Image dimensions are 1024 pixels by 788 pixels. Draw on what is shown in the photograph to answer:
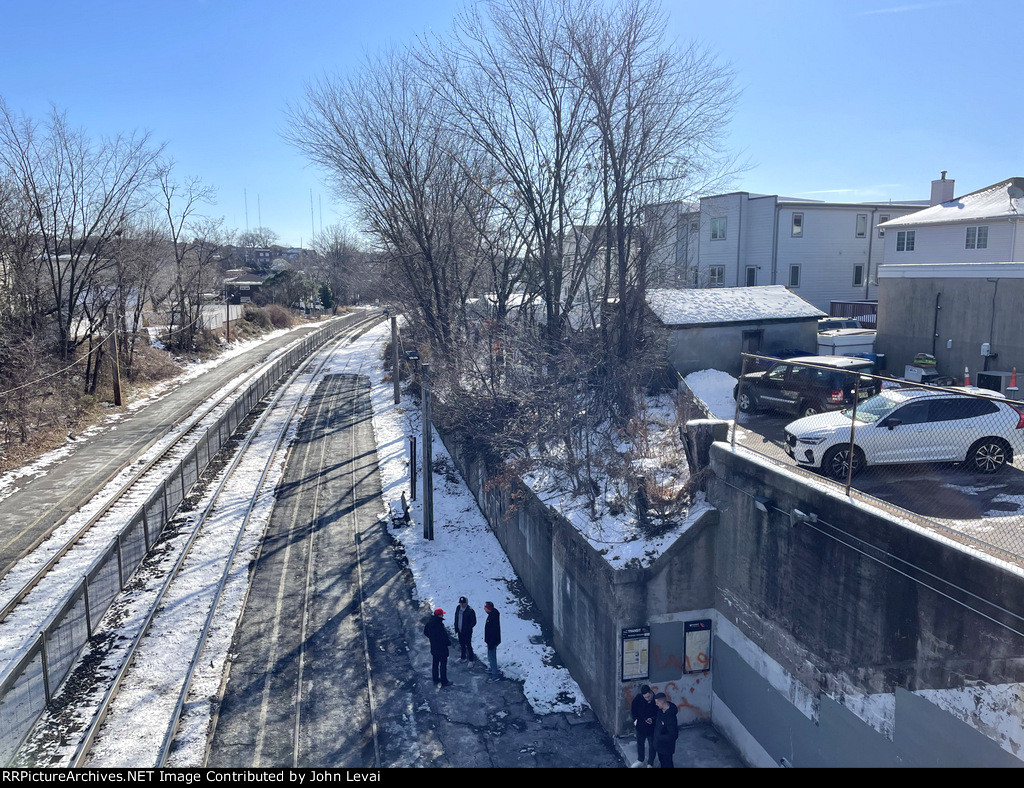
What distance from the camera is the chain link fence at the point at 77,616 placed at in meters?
10.6

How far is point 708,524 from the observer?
1229 centimetres

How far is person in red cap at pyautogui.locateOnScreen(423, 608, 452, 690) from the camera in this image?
13.0m

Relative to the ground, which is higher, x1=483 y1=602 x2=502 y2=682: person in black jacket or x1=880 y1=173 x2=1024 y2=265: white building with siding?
x1=880 y1=173 x2=1024 y2=265: white building with siding

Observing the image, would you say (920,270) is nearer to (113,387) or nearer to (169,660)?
(169,660)

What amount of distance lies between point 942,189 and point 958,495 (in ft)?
132

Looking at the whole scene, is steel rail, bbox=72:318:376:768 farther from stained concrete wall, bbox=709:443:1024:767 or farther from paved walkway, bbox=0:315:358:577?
stained concrete wall, bbox=709:443:1024:767

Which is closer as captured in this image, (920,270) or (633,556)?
(633,556)

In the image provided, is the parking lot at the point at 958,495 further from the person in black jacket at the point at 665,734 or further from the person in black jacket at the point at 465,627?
the person in black jacket at the point at 465,627

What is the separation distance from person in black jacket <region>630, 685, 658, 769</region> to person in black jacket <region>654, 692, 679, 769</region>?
9 centimetres

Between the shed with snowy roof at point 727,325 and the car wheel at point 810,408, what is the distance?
10.8 m

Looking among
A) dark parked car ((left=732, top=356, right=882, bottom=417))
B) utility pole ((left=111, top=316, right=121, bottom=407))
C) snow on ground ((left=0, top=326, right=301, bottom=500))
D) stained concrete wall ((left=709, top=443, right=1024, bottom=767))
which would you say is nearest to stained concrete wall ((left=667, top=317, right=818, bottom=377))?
dark parked car ((left=732, top=356, right=882, bottom=417))

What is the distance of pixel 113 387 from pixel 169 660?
27167 millimetres

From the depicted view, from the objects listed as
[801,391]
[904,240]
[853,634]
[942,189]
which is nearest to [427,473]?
[801,391]

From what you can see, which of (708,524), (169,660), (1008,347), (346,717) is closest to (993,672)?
(708,524)
